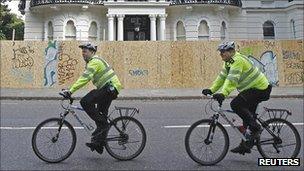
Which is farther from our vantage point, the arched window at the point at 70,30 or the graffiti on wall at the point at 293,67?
the arched window at the point at 70,30

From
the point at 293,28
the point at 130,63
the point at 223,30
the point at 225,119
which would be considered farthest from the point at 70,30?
the point at 225,119

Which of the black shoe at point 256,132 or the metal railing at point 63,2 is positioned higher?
the metal railing at point 63,2

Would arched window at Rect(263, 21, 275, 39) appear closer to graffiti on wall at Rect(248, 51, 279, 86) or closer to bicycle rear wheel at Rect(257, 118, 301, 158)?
graffiti on wall at Rect(248, 51, 279, 86)

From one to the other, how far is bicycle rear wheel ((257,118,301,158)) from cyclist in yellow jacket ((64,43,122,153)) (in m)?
2.46

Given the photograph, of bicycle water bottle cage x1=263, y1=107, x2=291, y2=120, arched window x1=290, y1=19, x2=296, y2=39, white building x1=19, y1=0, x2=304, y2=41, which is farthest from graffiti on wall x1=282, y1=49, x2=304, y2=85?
bicycle water bottle cage x1=263, y1=107, x2=291, y2=120

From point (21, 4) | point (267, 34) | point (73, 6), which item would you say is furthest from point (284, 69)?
point (21, 4)

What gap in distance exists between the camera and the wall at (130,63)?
22719mm

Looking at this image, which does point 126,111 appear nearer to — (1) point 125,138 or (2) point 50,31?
(1) point 125,138

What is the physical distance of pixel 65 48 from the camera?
899 inches

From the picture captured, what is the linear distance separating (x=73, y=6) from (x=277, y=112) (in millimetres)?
26678

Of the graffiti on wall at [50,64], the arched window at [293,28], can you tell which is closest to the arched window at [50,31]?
the graffiti on wall at [50,64]

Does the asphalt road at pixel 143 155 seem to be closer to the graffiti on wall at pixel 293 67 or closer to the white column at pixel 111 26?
the graffiti on wall at pixel 293 67

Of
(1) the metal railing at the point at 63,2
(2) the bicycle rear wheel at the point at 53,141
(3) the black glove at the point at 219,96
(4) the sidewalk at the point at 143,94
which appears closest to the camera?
(3) the black glove at the point at 219,96

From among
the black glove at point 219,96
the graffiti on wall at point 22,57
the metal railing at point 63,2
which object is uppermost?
the metal railing at point 63,2
